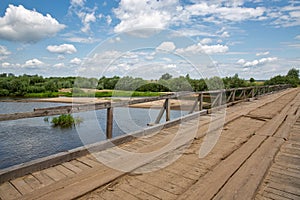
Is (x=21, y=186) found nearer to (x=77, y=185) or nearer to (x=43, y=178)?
(x=43, y=178)

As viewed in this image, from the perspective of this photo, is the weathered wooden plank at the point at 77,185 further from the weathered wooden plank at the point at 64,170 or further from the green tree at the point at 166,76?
the green tree at the point at 166,76

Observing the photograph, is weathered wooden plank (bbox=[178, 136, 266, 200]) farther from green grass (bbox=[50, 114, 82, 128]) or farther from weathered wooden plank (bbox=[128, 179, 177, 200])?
green grass (bbox=[50, 114, 82, 128])

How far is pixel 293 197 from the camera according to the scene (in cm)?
201

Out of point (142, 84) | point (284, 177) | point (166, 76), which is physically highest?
point (166, 76)

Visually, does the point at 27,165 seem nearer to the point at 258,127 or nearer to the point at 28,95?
the point at 258,127

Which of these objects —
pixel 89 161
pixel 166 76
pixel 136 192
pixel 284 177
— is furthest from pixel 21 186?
pixel 166 76

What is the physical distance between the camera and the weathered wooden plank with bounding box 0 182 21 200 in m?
1.93

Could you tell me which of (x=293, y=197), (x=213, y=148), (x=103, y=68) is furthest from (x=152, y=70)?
(x=293, y=197)

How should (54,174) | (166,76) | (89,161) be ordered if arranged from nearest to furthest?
(54,174)
(89,161)
(166,76)

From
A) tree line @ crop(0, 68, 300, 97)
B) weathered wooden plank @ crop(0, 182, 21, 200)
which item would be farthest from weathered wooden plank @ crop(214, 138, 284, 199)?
tree line @ crop(0, 68, 300, 97)

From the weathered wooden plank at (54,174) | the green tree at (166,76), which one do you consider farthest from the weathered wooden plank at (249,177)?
the green tree at (166,76)

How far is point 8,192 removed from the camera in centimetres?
200

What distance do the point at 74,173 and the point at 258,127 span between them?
4374 mm

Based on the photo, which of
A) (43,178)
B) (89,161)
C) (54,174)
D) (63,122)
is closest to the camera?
(43,178)
